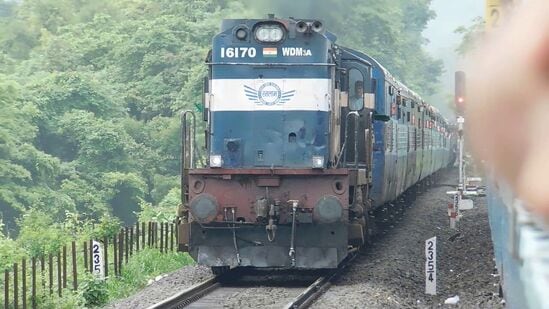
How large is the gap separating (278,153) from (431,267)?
8.00ft

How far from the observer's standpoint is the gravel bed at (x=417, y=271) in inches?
395

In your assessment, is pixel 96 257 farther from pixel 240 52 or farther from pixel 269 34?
pixel 269 34

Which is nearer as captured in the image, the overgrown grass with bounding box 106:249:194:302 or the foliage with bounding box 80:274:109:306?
the foliage with bounding box 80:274:109:306

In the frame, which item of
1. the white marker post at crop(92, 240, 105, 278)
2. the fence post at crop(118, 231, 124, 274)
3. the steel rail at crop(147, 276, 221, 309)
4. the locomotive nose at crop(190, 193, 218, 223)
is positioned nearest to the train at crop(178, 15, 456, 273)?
the locomotive nose at crop(190, 193, 218, 223)

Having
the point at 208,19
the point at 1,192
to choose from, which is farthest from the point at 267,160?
the point at 208,19

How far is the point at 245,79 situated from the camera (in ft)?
38.3

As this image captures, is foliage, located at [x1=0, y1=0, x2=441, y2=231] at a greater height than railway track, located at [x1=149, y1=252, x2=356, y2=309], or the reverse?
foliage, located at [x1=0, y1=0, x2=441, y2=231]

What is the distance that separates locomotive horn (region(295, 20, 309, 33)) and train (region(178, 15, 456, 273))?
0.04 feet

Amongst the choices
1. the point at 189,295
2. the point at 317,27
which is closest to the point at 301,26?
the point at 317,27

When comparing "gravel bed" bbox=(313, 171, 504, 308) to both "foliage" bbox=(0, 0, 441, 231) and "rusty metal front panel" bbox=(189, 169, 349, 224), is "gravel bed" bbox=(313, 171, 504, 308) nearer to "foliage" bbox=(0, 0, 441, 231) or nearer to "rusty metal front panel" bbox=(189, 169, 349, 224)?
"rusty metal front panel" bbox=(189, 169, 349, 224)

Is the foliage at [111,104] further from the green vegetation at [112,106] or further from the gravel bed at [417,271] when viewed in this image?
the gravel bed at [417,271]

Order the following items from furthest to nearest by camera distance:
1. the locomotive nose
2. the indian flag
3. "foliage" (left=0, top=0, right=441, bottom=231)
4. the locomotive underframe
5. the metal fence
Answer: "foliage" (left=0, top=0, right=441, bottom=231), the indian flag, the metal fence, the locomotive underframe, the locomotive nose

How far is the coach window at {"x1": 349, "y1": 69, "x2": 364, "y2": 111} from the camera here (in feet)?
41.9

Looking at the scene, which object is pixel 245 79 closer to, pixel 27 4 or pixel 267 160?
pixel 267 160
